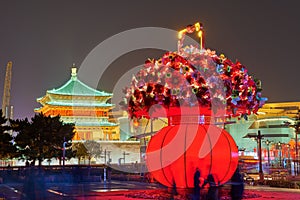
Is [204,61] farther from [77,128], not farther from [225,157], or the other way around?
[77,128]

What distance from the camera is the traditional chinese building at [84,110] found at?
63938 mm

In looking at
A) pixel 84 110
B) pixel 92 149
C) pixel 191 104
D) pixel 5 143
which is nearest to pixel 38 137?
A: pixel 5 143

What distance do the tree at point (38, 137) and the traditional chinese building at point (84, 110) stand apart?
2715 cm

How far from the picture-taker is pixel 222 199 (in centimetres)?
1048

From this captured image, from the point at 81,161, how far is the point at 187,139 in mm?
47016

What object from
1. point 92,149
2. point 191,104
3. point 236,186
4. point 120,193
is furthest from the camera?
point 92,149

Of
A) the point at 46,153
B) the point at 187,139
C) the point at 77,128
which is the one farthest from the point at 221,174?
the point at 77,128

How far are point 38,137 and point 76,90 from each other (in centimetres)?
3343

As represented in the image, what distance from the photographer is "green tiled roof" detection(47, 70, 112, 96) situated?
219ft

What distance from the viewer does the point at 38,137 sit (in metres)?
34.9

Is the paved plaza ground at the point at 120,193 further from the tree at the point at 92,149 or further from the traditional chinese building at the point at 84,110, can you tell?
the traditional chinese building at the point at 84,110

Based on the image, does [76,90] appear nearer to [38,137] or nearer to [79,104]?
Answer: [79,104]

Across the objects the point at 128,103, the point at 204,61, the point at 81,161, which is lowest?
the point at 81,161

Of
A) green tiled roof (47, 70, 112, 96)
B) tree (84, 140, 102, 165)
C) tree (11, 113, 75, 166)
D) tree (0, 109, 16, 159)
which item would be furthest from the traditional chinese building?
tree (0, 109, 16, 159)
